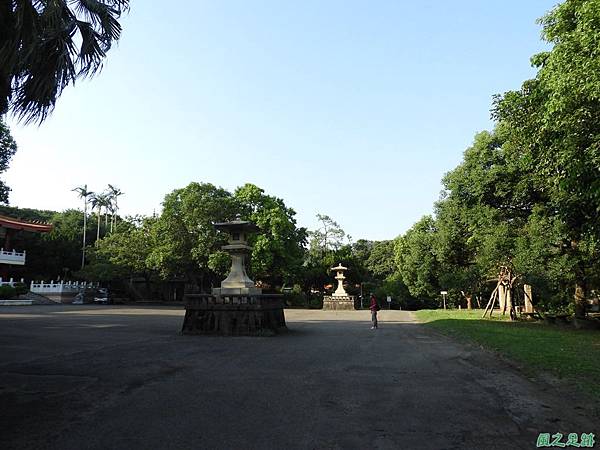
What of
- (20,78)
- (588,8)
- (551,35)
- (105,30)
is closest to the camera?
(20,78)

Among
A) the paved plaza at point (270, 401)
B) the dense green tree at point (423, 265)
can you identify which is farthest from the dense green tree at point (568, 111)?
the dense green tree at point (423, 265)

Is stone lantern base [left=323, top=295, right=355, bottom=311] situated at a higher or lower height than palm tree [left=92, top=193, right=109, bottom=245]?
lower

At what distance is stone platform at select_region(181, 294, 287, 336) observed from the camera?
14648 millimetres

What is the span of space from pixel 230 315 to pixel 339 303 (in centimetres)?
2601

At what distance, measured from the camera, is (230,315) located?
14.8 m

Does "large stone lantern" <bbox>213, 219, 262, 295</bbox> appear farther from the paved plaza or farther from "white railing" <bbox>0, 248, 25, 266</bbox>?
"white railing" <bbox>0, 248, 25, 266</bbox>

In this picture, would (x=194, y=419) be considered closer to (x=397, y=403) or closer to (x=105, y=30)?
(x=397, y=403)

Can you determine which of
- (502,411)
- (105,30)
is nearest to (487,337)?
(502,411)

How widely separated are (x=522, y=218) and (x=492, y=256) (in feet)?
8.02

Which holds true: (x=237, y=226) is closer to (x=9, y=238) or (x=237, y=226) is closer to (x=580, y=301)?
(x=580, y=301)

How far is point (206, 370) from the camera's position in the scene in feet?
25.8

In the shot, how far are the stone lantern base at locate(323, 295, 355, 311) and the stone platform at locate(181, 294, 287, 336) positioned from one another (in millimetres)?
24926

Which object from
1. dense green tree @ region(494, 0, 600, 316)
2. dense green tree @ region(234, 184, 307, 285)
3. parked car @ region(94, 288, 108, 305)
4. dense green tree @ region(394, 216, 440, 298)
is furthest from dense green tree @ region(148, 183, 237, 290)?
dense green tree @ region(494, 0, 600, 316)

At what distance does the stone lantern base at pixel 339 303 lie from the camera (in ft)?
130
